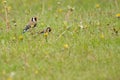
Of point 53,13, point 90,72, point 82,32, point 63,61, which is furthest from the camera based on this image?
point 53,13

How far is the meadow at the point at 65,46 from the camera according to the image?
19.5 feet

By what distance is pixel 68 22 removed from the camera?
844 cm

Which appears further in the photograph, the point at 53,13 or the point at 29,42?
the point at 53,13

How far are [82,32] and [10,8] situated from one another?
3.19 m

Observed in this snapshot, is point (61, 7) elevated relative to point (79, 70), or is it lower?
elevated

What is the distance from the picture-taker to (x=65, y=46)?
6.73 m

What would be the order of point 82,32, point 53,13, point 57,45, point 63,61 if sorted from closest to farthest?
point 63,61 → point 57,45 → point 82,32 → point 53,13

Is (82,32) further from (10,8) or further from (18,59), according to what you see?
(10,8)

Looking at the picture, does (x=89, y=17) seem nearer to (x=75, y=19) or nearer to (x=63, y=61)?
(x=75, y=19)

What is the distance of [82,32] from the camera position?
24.9ft

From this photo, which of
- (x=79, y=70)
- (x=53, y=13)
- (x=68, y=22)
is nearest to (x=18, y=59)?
(x=79, y=70)

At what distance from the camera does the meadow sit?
19.5ft

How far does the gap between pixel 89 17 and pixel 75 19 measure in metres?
0.30

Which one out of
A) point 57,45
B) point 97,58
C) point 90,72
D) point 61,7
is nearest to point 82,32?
point 57,45
